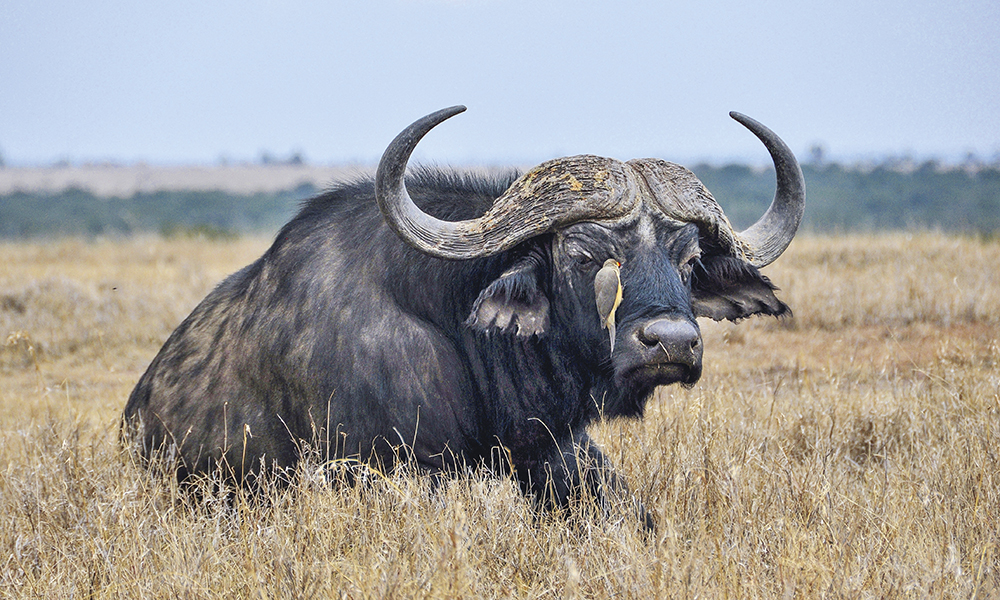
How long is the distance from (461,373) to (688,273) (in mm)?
1019

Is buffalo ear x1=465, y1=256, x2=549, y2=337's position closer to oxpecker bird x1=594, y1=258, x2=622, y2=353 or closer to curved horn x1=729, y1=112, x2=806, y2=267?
oxpecker bird x1=594, y1=258, x2=622, y2=353

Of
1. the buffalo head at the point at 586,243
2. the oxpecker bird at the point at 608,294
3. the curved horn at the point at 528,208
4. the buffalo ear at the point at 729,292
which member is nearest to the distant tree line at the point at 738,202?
the buffalo ear at the point at 729,292

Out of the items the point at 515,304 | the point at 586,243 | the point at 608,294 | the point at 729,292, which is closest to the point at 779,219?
the point at 729,292

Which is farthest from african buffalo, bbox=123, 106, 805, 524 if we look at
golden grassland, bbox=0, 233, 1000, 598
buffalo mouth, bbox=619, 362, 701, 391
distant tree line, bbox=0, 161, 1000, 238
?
distant tree line, bbox=0, 161, 1000, 238

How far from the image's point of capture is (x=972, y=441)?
417 cm

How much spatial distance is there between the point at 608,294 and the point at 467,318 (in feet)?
2.07

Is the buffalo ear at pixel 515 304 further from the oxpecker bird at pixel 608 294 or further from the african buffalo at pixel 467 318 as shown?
the oxpecker bird at pixel 608 294

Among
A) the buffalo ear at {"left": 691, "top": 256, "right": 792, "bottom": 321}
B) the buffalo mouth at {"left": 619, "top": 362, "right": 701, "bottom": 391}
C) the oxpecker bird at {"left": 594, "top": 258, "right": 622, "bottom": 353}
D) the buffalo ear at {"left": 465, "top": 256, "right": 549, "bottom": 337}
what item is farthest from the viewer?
the buffalo ear at {"left": 691, "top": 256, "right": 792, "bottom": 321}

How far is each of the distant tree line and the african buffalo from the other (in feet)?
109

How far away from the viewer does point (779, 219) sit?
Answer: 432 centimetres

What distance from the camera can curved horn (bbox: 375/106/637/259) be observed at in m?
3.59

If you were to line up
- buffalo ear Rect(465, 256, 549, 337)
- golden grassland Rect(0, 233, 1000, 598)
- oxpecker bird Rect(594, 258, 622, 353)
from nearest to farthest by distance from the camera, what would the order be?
golden grassland Rect(0, 233, 1000, 598)
oxpecker bird Rect(594, 258, 622, 353)
buffalo ear Rect(465, 256, 549, 337)

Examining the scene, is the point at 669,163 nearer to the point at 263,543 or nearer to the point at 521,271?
the point at 521,271

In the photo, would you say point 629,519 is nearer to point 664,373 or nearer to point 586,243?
point 664,373
